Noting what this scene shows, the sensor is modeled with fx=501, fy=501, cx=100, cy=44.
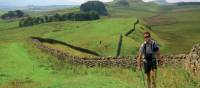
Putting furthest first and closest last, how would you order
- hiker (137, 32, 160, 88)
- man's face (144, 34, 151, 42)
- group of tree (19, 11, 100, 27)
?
1. group of tree (19, 11, 100, 27)
2. hiker (137, 32, 160, 88)
3. man's face (144, 34, 151, 42)

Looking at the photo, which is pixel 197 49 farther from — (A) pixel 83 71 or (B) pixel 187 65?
(A) pixel 83 71

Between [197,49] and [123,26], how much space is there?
86.3m

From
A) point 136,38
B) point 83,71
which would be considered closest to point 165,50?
point 136,38

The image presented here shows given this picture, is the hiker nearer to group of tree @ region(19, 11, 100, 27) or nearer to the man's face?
the man's face

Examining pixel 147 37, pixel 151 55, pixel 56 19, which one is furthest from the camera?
pixel 56 19

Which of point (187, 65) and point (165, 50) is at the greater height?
point (187, 65)

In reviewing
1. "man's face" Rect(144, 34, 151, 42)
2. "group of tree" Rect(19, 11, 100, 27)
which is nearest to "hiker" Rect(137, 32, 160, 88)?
"man's face" Rect(144, 34, 151, 42)

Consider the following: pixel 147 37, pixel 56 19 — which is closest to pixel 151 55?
pixel 147 37

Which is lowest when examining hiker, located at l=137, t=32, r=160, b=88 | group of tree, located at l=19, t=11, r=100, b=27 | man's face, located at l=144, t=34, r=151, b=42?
group of tree, located at l=19, t=11, r=100, b=27

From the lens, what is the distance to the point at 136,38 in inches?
3787

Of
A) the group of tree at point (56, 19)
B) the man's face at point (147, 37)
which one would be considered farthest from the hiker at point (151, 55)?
the group of tree at point (56, 19)

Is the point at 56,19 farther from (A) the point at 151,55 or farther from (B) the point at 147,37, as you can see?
(B) the point at 147,37

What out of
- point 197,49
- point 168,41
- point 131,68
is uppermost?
point 197,49

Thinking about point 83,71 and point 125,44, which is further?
point 125,44
